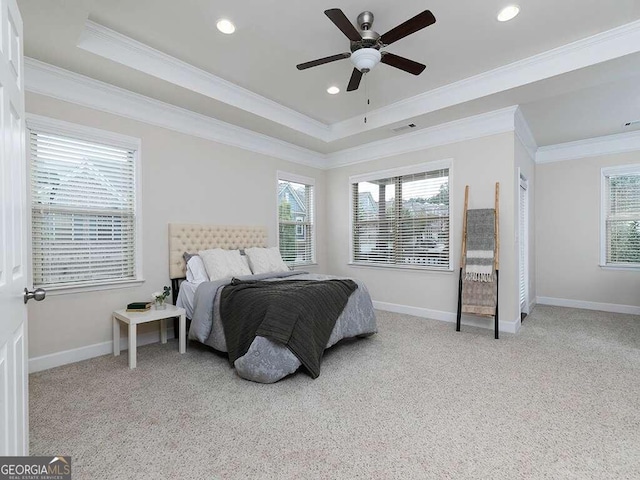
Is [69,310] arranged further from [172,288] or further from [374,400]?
[374,400]

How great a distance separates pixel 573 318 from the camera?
472 centimetres

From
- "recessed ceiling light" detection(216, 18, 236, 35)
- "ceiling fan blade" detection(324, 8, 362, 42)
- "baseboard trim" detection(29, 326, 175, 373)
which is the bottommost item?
"baseboard trim" detection(29, 326, 175, 373)

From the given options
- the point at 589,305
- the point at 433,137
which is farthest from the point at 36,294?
the point at 589,305

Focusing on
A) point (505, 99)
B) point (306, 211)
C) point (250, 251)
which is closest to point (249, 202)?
point (250, 251)

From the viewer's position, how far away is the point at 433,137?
462 centimetres

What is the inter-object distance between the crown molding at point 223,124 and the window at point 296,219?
406 millimetres

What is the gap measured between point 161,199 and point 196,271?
3.08ft

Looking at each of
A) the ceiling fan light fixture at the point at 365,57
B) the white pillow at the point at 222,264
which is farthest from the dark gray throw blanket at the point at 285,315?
the ceiling fan light fixture at the point at 365,57

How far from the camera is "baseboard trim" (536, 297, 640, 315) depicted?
500 centimetres

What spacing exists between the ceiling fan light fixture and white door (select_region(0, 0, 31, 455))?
206cm

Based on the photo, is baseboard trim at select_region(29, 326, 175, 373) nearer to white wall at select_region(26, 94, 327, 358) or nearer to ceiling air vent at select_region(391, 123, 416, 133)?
white wall at select_region(26, 94, 327, 358)

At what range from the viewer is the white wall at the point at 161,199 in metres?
3.04

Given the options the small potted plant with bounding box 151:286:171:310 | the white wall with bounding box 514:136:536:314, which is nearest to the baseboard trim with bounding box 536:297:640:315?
the white wall with bounding box 514:136:536:314

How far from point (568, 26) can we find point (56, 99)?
4.62 metres
